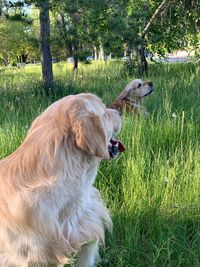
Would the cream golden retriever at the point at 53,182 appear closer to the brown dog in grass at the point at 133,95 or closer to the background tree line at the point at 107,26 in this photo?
the brown dog in grass at the point at 133,95

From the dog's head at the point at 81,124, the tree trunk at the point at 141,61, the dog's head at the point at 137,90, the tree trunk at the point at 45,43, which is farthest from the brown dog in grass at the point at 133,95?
the tree trunk at the point at 141,61

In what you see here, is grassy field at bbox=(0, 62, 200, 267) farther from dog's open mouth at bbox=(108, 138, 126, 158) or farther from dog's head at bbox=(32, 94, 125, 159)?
dog's head at bbox=(32, 94, 125, 159)

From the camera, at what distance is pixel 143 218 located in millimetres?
3127

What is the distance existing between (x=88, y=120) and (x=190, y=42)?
10.7 m

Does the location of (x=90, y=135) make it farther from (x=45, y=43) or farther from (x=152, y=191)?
(x=45, y=43)

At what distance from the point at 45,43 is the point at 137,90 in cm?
302

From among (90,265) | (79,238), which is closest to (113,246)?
(90,265)

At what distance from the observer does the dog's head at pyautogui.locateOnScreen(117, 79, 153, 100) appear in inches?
283

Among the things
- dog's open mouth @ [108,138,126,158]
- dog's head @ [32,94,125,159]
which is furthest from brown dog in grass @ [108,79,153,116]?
dog's head @ [32,94,125,159]

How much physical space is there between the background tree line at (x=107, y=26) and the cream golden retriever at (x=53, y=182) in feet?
19.5

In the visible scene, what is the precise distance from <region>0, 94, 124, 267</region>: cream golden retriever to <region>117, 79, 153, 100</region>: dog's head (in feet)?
15.9

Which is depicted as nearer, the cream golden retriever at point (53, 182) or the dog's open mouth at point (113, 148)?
the cream golden retriever at point (53, 182)

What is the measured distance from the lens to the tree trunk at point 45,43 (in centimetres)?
847

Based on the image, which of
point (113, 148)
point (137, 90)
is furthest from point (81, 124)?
point (137, 90)
